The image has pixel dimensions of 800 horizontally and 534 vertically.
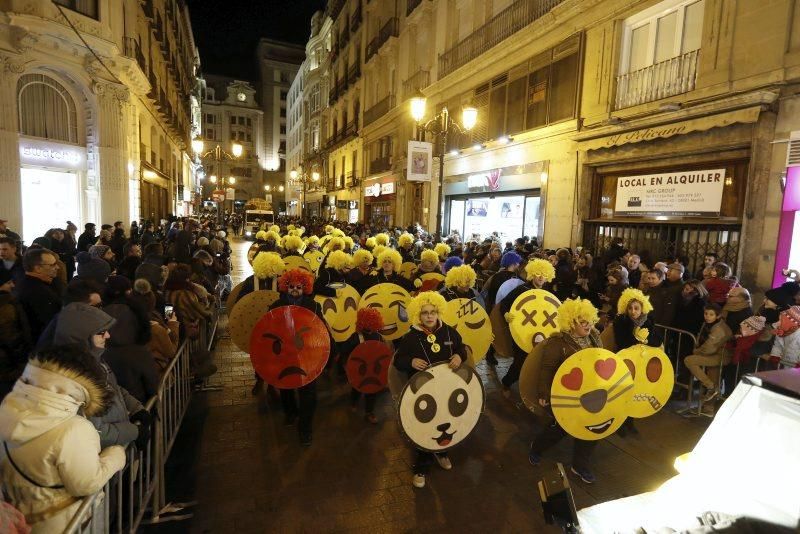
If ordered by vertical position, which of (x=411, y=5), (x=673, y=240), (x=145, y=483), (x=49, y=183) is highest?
(x=411, y=5)

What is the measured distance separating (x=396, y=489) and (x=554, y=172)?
12540 mm

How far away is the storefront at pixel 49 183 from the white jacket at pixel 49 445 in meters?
17.2

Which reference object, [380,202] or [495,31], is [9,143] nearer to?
[495,31]

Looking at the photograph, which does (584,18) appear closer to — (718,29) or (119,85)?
(718,29)

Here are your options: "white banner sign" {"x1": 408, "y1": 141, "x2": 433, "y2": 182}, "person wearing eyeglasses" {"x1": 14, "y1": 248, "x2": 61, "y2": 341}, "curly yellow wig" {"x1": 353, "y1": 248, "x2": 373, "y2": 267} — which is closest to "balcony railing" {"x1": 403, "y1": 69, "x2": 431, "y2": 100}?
"white banner sign" {"x1": 408, "y1": 141, "x2": 433, "y2": 182}

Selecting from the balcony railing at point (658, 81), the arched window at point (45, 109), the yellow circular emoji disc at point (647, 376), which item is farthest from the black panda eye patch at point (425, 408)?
the arched window at point (45, 109)

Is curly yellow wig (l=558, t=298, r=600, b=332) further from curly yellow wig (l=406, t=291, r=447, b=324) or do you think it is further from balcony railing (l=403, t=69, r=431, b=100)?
balcony railing (l=403, t=69, r=431, b=100)

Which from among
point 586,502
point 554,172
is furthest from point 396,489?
point 554,172

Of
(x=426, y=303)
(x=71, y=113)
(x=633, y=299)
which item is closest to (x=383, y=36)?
(x=71, y=113)

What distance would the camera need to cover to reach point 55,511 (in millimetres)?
2291

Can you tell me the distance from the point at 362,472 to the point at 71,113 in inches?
747

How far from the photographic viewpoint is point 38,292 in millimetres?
4809

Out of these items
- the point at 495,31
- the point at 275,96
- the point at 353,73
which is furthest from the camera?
the point at 275,96

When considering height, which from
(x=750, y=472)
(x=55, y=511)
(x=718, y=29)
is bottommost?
(x=55, y=511)
